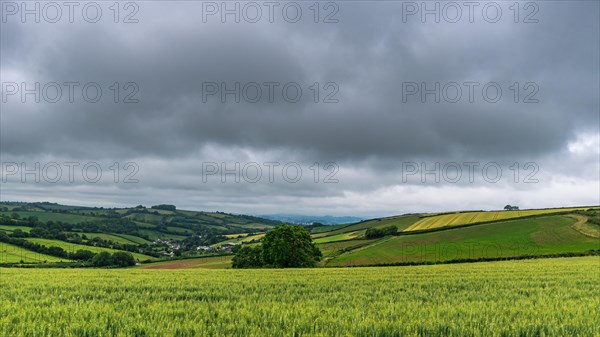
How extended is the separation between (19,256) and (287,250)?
251 feet

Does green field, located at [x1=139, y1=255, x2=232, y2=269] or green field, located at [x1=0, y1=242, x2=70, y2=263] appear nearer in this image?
green field, located at [x1=139, y1=255, x2=232, y2=269]

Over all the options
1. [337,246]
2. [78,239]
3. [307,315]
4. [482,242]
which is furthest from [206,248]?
[307,315]

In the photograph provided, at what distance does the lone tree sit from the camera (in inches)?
2098

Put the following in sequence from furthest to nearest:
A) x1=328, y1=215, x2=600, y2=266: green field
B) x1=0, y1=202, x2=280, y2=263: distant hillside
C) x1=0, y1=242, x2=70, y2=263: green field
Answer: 1. x1=0, y1=202, x2=280, y2=263: distant hillside
2. x1=0, y1=242, x2=70, y2=263: green field
3. x1=328, y1=215, x2=600, y2=266: green field

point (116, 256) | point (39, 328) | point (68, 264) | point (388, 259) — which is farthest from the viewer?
Result: point (116, 256)

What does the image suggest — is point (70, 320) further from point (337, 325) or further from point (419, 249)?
point (419, 249)

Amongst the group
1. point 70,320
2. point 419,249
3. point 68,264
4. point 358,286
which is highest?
point 70,320

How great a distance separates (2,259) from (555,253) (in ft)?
368

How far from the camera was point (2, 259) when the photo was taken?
Result: 248 feet

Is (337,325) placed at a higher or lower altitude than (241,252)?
higher

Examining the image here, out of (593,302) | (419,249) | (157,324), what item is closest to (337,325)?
(157,324)

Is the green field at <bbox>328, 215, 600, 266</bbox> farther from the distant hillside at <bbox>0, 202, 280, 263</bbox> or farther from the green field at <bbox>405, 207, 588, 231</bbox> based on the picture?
the distant hillside at <bbox>0, 202, 280, 263</bbox>

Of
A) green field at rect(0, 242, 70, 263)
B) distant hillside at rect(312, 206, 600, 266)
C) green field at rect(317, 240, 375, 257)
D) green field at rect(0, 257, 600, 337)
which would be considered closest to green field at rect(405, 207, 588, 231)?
distant hillside at rect(312, 206, 600, 266)

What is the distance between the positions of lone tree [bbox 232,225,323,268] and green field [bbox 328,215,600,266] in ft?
31.2
